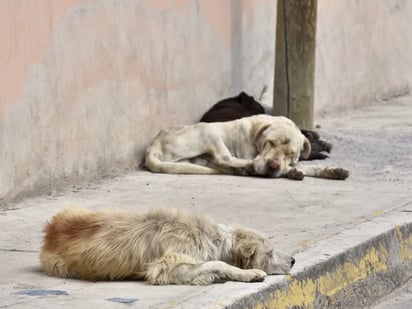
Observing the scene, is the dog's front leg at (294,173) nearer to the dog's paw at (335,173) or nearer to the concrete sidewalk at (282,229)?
the concrete sidewalk at (282,229)

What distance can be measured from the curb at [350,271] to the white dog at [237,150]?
194cm

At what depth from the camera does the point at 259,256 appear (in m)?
5.86

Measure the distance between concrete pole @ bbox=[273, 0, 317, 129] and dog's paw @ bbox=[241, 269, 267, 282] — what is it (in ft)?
17.6

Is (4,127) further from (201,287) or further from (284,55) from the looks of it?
(284,55)

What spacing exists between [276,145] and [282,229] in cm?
253

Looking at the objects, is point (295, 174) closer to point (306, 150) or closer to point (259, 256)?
point (306, 150)

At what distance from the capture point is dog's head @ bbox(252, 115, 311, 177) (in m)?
9.52

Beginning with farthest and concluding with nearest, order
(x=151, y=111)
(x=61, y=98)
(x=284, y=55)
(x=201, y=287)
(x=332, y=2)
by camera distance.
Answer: (x=332, y=2), (x=284, y=55), (x=151, y=111), (x=61, y=98), (x=201, y=287)

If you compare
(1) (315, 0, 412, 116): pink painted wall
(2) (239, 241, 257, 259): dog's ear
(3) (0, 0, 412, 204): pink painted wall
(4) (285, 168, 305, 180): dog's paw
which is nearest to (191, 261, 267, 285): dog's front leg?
(2) (239, 241, 257, 259): dog's ear

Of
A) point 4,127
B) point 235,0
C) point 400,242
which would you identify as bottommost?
point 400,242

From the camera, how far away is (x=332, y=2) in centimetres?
1344

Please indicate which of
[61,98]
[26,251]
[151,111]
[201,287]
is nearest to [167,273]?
[201,287]

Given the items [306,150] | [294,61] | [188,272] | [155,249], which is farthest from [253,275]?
[294,61]

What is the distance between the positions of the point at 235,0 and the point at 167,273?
603 centimetres
